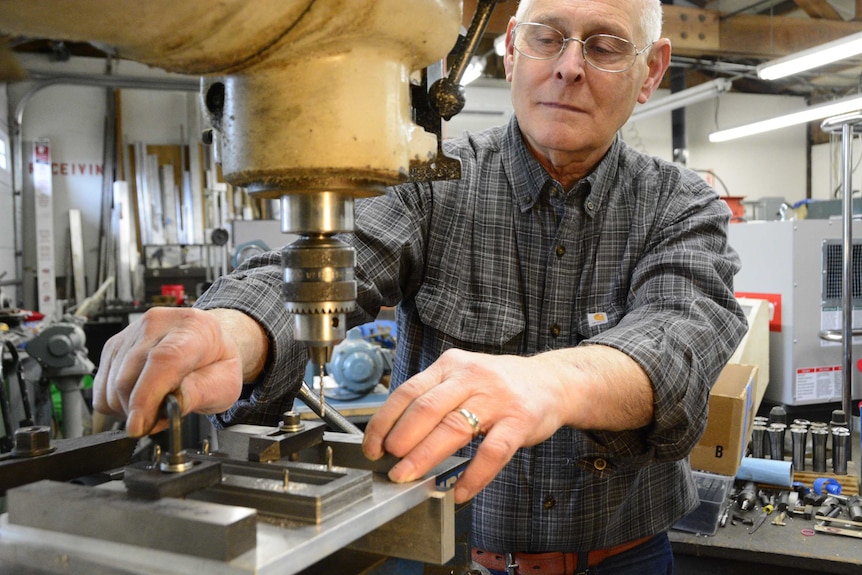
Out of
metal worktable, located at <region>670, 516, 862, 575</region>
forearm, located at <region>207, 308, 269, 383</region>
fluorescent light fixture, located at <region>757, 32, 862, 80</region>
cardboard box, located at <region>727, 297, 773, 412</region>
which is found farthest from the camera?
cardboard box, located at <region>727, 297, 773, 412</region>

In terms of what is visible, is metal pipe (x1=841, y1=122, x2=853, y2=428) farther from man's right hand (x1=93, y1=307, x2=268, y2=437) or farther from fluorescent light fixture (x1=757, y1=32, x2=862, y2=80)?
man's right hand (x1=93, y1=307, x2=268, y2=437)

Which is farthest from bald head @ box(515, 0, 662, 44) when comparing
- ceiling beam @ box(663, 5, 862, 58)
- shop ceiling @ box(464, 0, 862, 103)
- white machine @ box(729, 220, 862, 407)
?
ceiling beam @ box(663, 5, 862, 58)

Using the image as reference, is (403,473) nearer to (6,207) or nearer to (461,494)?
(461,494)

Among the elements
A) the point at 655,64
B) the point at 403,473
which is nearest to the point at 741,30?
the point at 655,64

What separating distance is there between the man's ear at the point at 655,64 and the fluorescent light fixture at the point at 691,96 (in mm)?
3321

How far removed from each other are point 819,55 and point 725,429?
1640mm

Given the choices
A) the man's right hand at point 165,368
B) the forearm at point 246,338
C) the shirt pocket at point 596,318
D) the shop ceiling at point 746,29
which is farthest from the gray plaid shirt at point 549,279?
the shop ceiling at point 746,29

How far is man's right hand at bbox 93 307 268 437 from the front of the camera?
642 mm

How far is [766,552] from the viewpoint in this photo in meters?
1.67

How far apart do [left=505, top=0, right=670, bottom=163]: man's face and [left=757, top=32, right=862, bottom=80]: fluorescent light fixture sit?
70.0 inches

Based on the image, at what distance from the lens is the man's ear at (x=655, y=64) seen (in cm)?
127

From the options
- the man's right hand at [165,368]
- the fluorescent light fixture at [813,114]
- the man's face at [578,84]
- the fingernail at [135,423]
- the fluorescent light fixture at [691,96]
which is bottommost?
the fingernail at [135,423]

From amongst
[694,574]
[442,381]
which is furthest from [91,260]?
[442,381]

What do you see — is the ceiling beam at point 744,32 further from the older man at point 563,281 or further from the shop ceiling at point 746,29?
the older man at point 563,281
